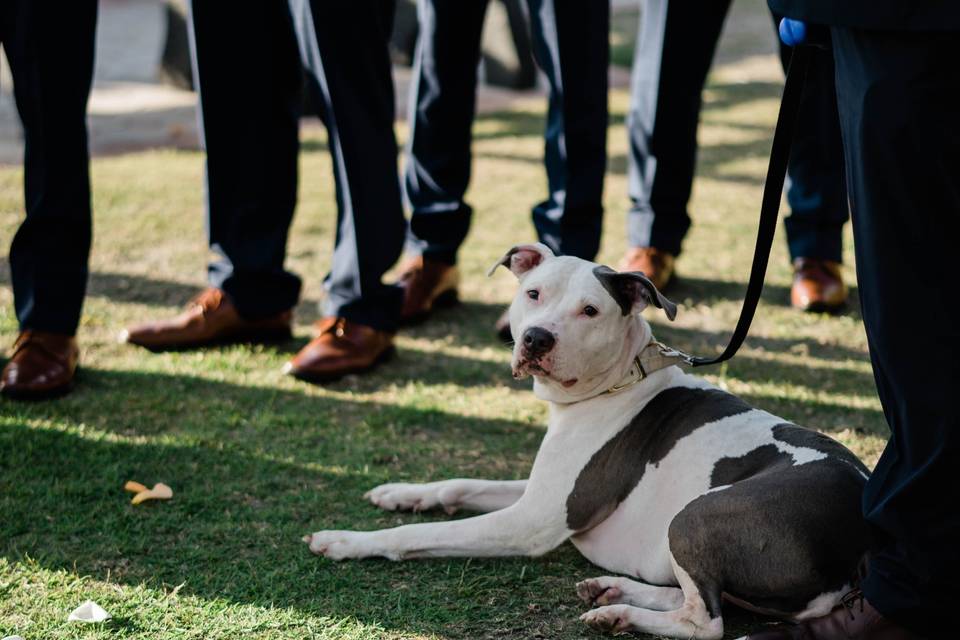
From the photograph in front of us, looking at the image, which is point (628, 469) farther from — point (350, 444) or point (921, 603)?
point (350, 444)

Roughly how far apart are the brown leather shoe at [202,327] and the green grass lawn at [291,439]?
83mm

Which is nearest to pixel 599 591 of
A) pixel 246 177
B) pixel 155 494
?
pixel 155 494

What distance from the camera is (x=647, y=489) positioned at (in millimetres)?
3039

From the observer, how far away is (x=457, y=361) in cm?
478

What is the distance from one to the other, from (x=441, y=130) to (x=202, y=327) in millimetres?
1426

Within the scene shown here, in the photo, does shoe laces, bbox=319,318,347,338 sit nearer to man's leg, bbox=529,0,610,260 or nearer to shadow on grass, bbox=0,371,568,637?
shadow on grass, bbox=0,371,568,637

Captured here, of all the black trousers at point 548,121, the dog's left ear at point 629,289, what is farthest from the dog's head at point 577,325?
the black trousers at point 548,121

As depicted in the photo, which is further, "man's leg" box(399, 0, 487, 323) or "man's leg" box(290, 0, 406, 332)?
"man's leg" box(399, 0, 487, 323)

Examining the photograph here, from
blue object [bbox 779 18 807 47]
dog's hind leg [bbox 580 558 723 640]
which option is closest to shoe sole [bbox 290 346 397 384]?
dog's hind leg [bbox 580 558 723 640]

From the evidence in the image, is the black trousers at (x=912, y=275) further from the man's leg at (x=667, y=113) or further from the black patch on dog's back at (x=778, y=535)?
the man's leg at (x=667, y=113)

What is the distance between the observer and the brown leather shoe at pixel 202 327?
4.79 metres

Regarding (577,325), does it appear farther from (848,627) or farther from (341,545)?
(848,627)

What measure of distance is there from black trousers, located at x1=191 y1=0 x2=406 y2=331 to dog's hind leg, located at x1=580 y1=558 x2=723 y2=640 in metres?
2.11

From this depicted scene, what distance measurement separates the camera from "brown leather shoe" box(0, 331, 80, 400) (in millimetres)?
4199
